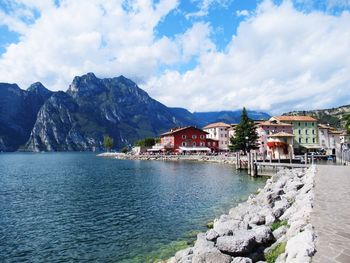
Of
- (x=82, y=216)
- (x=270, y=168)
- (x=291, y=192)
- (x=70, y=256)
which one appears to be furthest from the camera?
(x=270, y=168)

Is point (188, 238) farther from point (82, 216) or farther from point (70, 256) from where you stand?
point (82, 216)

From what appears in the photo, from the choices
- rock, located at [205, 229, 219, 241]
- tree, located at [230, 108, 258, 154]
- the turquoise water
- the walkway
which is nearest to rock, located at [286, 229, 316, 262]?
the walkway

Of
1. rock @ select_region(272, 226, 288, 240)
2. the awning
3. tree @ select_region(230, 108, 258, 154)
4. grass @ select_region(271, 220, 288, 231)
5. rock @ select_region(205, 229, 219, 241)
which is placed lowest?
rock @ select_region(205, 229, 219, 241)

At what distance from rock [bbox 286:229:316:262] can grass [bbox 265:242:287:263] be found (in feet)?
3.43

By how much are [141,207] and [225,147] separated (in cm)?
10632

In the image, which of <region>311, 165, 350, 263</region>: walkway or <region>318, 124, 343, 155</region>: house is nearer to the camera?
<region>311, 165, 350, 263</region>: walkway

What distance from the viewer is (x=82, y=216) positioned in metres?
24.9

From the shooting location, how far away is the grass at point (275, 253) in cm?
997

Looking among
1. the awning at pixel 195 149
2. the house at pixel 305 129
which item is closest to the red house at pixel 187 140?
the awning at pixel 195 149

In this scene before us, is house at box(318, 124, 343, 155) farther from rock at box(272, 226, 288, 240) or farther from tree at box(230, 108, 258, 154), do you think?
rock at box(272, 226, 288, 240)


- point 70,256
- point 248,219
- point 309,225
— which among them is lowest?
point 70,256

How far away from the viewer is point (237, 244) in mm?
10938

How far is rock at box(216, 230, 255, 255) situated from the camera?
1085 centimetres

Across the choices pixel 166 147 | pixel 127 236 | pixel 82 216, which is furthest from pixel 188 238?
pixel 166 147
